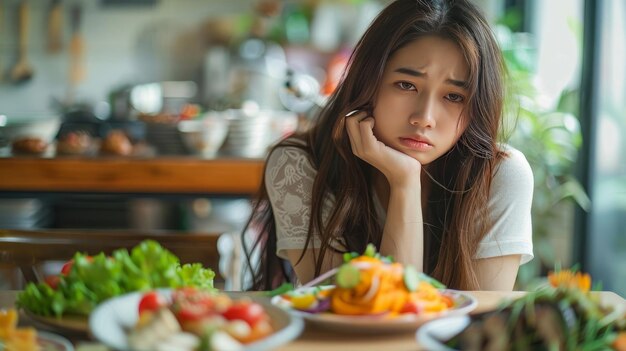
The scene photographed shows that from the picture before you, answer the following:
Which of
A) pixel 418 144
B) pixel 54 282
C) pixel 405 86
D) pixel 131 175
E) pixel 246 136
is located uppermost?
pixel 405 86

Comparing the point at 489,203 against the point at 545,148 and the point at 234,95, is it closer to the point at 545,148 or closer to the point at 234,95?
the point at 545,148

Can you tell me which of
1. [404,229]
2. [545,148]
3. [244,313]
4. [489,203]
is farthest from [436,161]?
[545,148]

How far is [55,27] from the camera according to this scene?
5.67 m

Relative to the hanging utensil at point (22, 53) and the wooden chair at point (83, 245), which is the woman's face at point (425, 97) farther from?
the hanging utensil at point (22, 53)

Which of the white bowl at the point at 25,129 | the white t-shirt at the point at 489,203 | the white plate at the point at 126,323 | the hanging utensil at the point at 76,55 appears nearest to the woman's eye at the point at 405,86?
the white t-shirt at the point at 489,203

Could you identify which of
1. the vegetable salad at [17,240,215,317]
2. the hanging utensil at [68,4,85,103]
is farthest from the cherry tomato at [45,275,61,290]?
the hanging utensil at [68,4,85,103]

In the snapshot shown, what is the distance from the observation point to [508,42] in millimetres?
4043

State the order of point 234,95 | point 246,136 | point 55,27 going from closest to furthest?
point 246,136 → point 234,95 → point 55,27

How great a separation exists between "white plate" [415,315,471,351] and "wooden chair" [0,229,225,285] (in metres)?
0.82

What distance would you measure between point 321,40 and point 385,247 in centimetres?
412

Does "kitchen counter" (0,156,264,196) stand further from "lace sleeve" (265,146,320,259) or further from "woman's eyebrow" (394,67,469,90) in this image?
"woman's eyebrow" (394,67,469,90)

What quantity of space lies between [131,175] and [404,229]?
1.92m

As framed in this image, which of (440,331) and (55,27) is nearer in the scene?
(440,331)

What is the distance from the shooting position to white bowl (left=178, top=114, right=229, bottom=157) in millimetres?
3506
